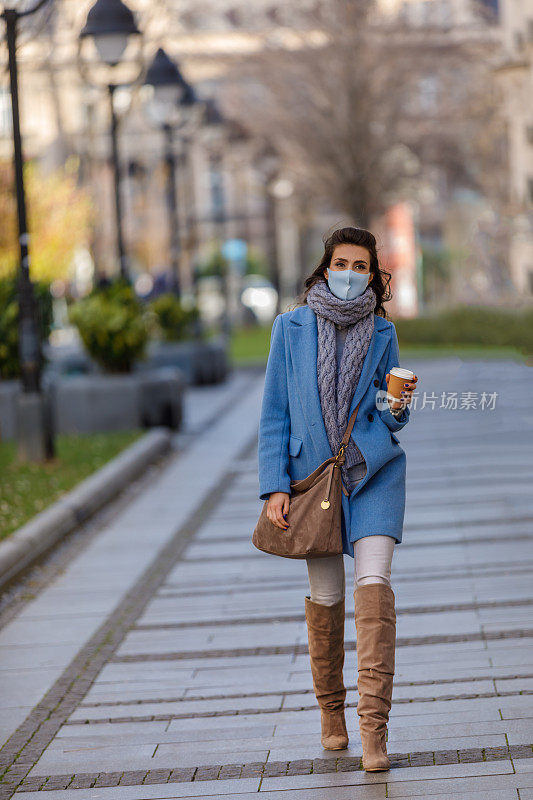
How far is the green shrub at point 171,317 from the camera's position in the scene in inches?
834

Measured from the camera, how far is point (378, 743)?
14.6 feet

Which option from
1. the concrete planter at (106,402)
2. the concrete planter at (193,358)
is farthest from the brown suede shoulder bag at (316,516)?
the concrete planter at (193,358)

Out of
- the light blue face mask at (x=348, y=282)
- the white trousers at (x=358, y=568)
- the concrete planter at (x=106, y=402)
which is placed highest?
the light blue face mask at (x=348, y=282)

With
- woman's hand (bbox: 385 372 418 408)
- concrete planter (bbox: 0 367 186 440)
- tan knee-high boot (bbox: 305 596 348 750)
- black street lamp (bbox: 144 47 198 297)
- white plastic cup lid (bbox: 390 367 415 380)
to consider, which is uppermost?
black street lamp (bbox: 144 47 198 297)

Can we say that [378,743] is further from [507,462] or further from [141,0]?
[141,0]

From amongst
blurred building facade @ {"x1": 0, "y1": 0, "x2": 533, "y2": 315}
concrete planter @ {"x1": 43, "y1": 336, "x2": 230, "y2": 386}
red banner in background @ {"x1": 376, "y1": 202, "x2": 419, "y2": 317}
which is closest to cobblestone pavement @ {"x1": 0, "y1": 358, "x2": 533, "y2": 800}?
concrete planter @ {"x1": 43, "y1": 336, "x2": 230, "y2": 386}

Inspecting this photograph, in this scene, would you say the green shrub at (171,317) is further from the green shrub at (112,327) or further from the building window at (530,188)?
the green shrub at (112,327)

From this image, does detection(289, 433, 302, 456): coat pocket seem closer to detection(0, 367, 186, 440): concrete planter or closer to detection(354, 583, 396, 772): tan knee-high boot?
detection(354, 583, 396, 772): tan knee-high boot

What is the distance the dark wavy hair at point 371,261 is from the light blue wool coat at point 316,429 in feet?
0.31

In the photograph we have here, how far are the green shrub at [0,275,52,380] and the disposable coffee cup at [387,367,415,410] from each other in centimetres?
918

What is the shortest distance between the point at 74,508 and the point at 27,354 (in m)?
2.25

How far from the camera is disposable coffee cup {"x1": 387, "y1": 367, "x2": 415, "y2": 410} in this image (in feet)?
14.6

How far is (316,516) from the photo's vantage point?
4.49 metres

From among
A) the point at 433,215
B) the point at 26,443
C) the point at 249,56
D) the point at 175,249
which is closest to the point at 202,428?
the point at 26,443
